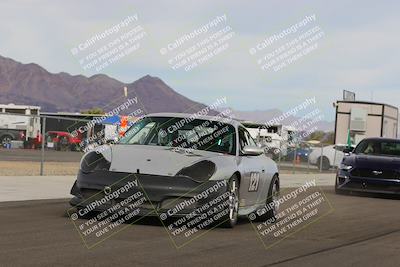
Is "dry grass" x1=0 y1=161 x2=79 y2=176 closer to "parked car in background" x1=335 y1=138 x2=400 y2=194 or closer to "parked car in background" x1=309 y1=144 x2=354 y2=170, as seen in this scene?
"parked car in background" x1=335 y1=138 x2=400 y2=194

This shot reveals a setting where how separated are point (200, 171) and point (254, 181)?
1.49 m

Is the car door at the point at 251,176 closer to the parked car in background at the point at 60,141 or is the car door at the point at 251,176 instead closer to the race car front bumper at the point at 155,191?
the race car front bumper at the point at 155,191

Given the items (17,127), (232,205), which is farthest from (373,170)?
(17,127)

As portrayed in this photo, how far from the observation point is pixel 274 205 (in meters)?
11.4

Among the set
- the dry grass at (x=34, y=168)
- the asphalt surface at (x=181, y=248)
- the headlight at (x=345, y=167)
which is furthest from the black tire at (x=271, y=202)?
the dry grass at (x=34, y=168)

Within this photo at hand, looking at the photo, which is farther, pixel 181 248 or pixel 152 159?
pixel 152 159

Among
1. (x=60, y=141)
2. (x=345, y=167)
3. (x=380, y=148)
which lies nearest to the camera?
(x=345, y=167)

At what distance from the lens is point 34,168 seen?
73.7 feet

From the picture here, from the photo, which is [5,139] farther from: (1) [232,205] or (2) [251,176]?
(1) [232,205]

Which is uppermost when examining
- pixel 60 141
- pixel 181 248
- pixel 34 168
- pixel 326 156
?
pixel 181 248

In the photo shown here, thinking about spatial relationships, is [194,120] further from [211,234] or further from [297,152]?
[297,152]

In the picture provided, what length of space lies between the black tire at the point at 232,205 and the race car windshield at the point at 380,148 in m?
9.76

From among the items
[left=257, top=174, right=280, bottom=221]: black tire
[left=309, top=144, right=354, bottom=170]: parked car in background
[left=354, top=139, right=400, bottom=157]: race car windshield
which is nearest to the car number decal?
[left=257, top=174, right=280, bottom=221]: black tire

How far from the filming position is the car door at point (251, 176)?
33.2 feet
